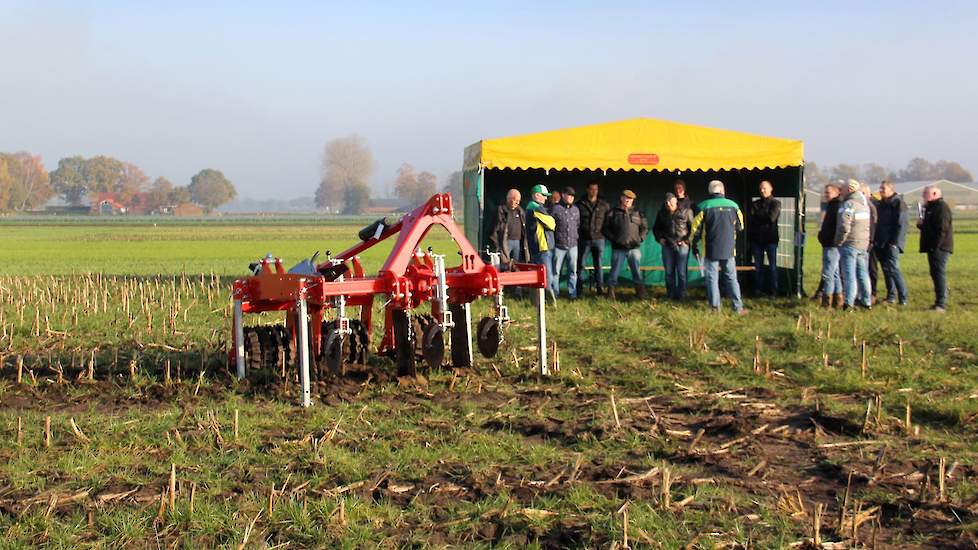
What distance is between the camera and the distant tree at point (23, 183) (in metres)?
122

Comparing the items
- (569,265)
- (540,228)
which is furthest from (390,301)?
(569,265)

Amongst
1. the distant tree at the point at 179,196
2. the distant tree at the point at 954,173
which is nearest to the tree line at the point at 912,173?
the distant tree at the point at 954,173

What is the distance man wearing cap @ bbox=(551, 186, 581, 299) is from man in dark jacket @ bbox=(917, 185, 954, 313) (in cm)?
489

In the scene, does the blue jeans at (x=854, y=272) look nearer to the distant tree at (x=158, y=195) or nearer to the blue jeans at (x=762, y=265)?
the blue jeans at (x=762, y=265)

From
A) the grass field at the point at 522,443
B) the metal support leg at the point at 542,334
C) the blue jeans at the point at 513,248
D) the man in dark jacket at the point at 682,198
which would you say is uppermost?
the man in dark jacket at the point at 682,198

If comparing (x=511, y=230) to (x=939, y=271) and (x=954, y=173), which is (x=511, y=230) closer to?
(x=939, y=271)

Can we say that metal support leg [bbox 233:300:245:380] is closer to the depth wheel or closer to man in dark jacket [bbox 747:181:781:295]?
the depth wheel

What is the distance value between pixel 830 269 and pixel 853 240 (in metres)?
0.55

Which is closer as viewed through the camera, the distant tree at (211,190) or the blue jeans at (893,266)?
the blue jeans at (893,266)

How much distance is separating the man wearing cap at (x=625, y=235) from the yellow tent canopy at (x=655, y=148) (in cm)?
66

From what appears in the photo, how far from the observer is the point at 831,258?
44.8 ft

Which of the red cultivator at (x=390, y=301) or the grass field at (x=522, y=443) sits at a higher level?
the red cultivator at (x=390, y=301)

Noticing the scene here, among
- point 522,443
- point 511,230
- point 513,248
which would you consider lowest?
point 522,443

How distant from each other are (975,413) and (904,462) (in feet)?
5.23
